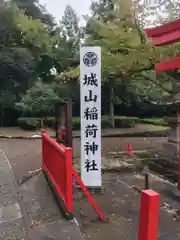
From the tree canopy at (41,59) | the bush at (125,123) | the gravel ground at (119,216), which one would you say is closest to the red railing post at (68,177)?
the gravel ground at (119,216)

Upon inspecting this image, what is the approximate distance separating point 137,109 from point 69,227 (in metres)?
20.1

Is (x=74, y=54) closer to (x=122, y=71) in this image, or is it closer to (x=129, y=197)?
(x=122, y=71)

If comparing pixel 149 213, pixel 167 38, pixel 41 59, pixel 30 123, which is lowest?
pixel 149 213

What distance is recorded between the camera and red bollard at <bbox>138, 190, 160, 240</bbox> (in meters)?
2.05

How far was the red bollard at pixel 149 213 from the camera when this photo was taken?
2055 millimetres

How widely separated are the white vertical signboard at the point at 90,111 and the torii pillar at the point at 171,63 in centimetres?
147

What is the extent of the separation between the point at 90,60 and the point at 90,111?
3.10ft

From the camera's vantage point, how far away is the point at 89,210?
15.4 feet

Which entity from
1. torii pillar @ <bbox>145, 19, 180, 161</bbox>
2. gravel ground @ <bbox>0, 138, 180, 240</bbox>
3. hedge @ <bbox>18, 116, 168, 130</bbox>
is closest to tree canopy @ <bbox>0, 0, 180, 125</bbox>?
Answer: hedge @ <bbox>18, 116, 168, 130</bbox>

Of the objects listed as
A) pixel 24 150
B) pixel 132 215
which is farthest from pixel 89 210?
pixel 24 150

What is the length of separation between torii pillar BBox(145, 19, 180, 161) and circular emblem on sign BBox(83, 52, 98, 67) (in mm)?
1478

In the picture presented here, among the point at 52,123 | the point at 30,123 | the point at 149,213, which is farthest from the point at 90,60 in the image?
the point at 52,123

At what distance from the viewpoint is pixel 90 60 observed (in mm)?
5176

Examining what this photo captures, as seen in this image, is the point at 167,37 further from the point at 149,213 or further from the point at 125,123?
the point at 125,123
